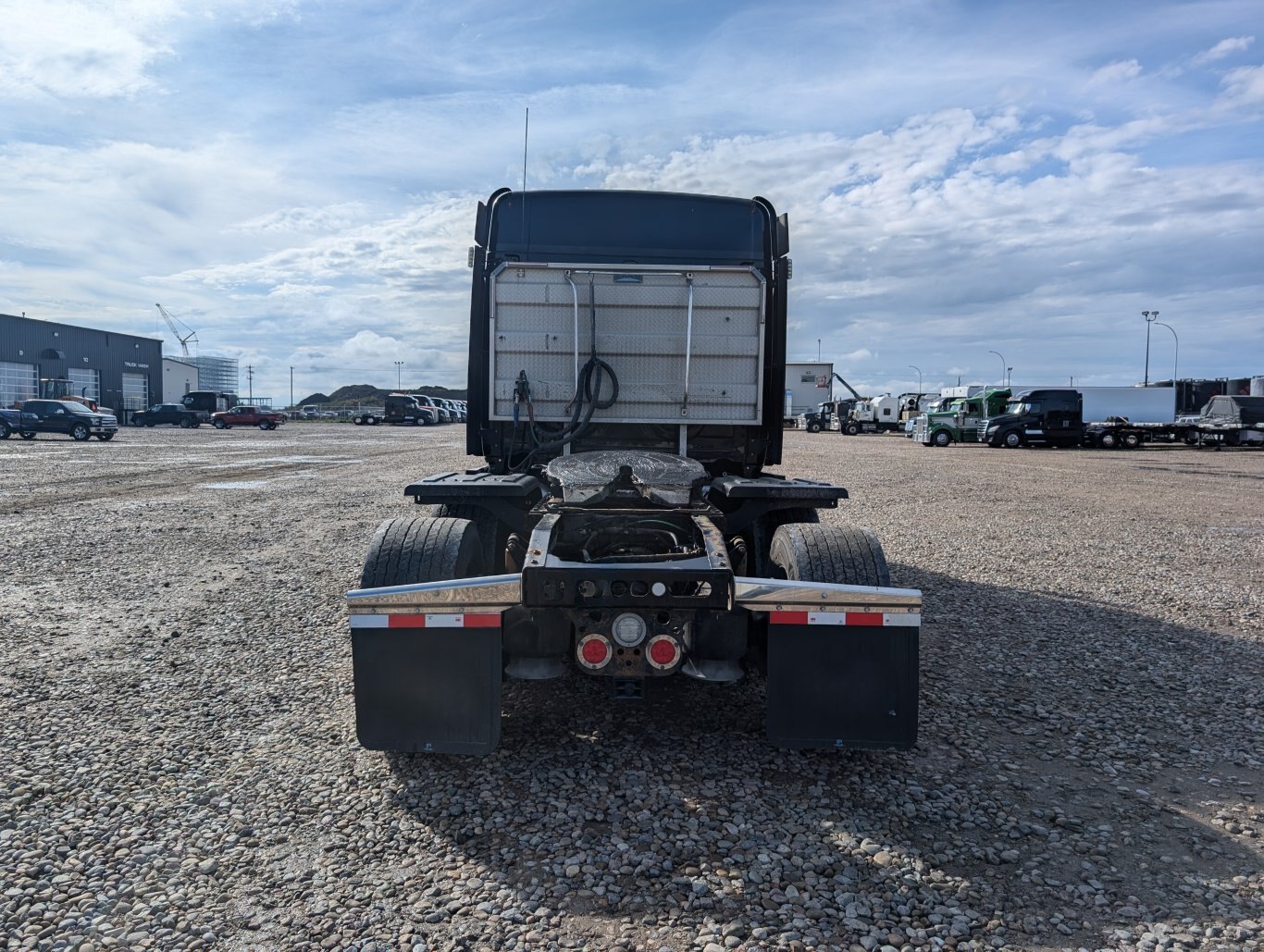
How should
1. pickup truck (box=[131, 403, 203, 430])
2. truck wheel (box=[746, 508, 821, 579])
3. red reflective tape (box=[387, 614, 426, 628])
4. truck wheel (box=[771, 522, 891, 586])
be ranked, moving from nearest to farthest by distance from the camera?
1. red reflective tape (box=[387, 614, 426, 628])
2. truck wheel (box=[771, 522, 891, 586])
3. truck wheel (box=[746, 508, 821, 579])
4. pickup truck (box=[131, 403, 203, 430])

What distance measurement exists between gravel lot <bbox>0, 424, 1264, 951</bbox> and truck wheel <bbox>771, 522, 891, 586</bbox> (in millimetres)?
809

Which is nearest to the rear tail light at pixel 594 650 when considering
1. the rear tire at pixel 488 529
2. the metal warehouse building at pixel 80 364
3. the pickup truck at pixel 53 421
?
the rear tire at pixel 488 529

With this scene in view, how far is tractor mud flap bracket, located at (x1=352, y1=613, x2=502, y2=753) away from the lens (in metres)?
3.60

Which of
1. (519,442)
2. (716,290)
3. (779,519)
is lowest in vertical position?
(779,519)

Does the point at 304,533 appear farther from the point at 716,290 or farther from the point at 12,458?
the point at 12,458

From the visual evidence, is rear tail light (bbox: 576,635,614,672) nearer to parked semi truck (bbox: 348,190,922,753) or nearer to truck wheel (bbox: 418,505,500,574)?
parked semi truck (bbox: 348,190,922,753)

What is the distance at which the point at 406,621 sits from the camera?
3596 mm

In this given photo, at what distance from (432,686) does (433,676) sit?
0.12 ft

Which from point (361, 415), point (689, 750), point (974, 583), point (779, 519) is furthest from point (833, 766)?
point (361, 415)

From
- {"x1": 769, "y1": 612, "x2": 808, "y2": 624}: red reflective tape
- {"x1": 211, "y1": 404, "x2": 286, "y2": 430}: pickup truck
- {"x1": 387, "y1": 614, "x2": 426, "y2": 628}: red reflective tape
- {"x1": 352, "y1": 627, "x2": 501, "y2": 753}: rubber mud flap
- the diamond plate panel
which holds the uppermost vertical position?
the diamond plate panel

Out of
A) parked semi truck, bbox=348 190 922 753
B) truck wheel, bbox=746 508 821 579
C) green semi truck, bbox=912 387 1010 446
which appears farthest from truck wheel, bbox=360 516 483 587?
green semi truck, bbox=912 387 1010 446

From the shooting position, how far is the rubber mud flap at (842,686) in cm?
364

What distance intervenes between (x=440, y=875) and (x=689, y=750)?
1.40m

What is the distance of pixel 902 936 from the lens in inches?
104
